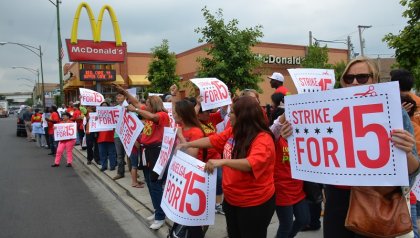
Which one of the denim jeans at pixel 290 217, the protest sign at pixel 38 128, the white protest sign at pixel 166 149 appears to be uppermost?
the protest sign at pixel 38 128

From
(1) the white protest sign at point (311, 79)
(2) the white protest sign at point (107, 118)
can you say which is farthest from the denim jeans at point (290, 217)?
(2) the white protest sign at point (107, 118)

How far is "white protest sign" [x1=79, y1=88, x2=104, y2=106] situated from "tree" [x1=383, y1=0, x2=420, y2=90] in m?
7.47

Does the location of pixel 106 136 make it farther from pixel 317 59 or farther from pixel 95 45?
pixel 95 45

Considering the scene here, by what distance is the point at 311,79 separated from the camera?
4680 mm

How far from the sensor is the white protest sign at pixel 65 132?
11.6 m

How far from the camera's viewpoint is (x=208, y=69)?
13.5 meters

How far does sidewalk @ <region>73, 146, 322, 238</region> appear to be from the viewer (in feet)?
16.2

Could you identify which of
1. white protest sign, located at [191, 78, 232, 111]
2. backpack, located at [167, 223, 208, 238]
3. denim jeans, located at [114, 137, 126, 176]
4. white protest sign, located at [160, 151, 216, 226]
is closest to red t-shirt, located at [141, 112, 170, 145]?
white protest sign, located at [191, 78, 232, 111]

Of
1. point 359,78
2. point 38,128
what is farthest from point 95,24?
point 359,78

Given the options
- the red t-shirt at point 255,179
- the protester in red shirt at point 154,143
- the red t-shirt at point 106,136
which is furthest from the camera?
the red t-shirt at point 106,136

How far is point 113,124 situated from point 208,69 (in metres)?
5.80

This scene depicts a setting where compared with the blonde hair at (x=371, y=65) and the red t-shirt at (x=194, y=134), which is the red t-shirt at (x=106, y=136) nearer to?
the red t-shirt at (x=194, y=134)

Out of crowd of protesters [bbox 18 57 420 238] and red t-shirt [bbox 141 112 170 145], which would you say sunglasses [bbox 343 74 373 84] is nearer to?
crowd of protesters [bbox 18 57 420 238]

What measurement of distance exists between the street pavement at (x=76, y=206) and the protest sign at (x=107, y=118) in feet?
4.16
